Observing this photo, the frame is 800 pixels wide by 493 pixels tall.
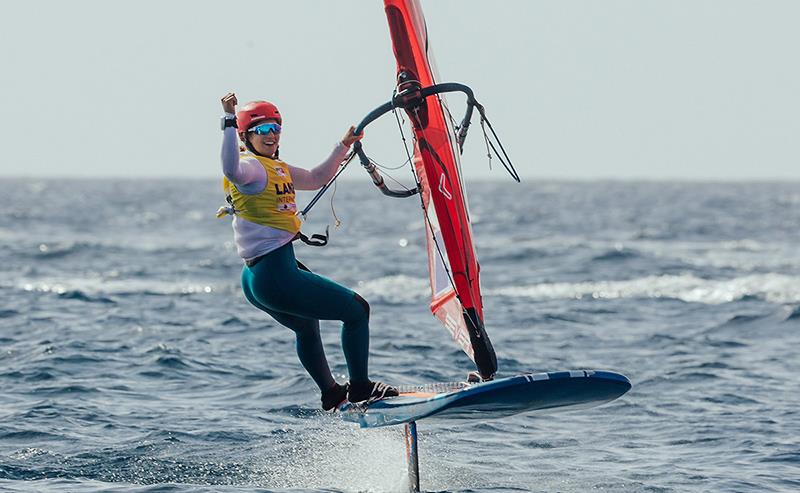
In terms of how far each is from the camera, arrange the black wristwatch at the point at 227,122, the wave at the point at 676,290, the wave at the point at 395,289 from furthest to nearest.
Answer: the wave at the point at 676,290, the wave at the point at 395,289, the black wristwatch at the point at 227,122

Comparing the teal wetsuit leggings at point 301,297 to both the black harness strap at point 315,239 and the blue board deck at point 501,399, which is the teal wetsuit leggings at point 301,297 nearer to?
the black harness strap at point 315,239

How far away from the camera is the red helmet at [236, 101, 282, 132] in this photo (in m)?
8.18

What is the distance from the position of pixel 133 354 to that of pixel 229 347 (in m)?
1.35

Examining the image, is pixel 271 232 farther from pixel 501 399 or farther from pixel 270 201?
pixel 501 399

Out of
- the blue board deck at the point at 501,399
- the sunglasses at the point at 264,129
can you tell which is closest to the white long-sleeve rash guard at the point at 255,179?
the sunglasses at the point at 264,129

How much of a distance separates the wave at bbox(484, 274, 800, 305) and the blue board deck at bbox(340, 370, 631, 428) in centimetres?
1394

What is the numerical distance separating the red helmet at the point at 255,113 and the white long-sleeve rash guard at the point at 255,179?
11.5 inches

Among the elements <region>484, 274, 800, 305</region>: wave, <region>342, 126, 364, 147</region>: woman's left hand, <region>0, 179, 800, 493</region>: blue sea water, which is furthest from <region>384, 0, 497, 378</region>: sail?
<region>484, 274, 800, 305</region>: wave

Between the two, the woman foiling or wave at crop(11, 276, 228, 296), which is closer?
the woman foiling

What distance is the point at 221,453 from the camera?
33.2 ft

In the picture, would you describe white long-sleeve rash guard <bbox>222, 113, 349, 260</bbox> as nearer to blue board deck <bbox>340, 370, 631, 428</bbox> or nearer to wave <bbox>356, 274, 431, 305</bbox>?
blue board deck <bbox>340, 370, 631, 428</bbox>

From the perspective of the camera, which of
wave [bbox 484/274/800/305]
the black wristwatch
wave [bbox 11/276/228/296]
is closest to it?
the black wristwatch

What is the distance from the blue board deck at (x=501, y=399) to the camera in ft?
25.9

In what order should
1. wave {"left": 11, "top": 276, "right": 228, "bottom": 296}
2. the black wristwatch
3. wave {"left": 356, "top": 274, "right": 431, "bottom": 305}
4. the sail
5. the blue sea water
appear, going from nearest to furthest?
the black wristwatch → the sail → the blue sea water → wave {"left": 11, "top": 276, "right": 228, "bottom": 296} → wave {"left": 356, "top": 274, "right": 431, "bottom": 305}
